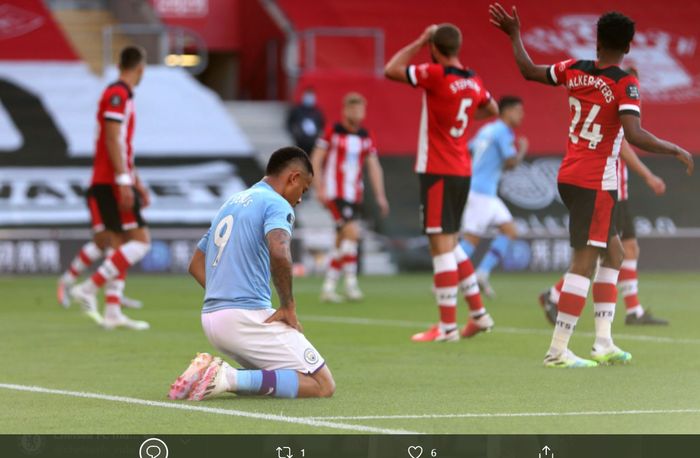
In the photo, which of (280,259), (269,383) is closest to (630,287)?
(269,383)

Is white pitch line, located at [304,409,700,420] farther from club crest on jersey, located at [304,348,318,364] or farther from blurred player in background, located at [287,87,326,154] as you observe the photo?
blurred player in background, located at [287,87,326,154]

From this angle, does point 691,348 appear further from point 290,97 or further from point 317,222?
point 290,97

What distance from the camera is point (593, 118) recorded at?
32.3 feet

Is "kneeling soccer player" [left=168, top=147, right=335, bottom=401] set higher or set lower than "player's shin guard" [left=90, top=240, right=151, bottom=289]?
higher

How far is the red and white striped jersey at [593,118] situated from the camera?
9.68 meters

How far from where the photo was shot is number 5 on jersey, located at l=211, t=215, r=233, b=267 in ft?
27.0

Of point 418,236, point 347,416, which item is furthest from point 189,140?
point 347,416

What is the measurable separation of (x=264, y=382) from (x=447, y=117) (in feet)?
14.8

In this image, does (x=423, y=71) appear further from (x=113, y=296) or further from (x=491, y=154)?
(x=491, y=154)

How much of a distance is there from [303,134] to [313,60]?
2338mm

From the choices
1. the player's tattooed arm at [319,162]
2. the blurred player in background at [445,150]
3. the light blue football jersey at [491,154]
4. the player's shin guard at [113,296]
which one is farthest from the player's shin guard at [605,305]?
the player's tattooed arm at [319,162]

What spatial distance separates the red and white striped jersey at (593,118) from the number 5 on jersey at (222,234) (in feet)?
9.13

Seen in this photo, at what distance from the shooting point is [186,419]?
746cm
